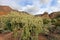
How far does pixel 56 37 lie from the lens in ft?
111

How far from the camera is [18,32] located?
2669 cm

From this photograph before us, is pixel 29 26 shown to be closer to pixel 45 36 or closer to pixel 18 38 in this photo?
pixel 18 38

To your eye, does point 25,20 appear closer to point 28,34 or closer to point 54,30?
point 28,34

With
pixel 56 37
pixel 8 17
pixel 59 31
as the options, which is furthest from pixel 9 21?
pixel 59 31

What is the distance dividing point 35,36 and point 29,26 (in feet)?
5.69

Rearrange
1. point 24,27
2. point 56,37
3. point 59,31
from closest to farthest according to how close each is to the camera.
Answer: point 24,27
point 56,37
point 59,31

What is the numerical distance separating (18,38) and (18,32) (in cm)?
71

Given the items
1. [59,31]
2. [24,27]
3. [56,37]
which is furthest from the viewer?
[59,31]

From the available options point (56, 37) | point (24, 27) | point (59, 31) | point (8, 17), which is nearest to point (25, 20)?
point (24, 27)

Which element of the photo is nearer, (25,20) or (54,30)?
(25,20)

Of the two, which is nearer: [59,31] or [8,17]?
[8,17]

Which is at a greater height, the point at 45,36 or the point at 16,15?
the point at 16,15

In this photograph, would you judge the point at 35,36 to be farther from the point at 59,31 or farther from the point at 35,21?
the point at 59,31

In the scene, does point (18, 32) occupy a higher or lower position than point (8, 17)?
lower
